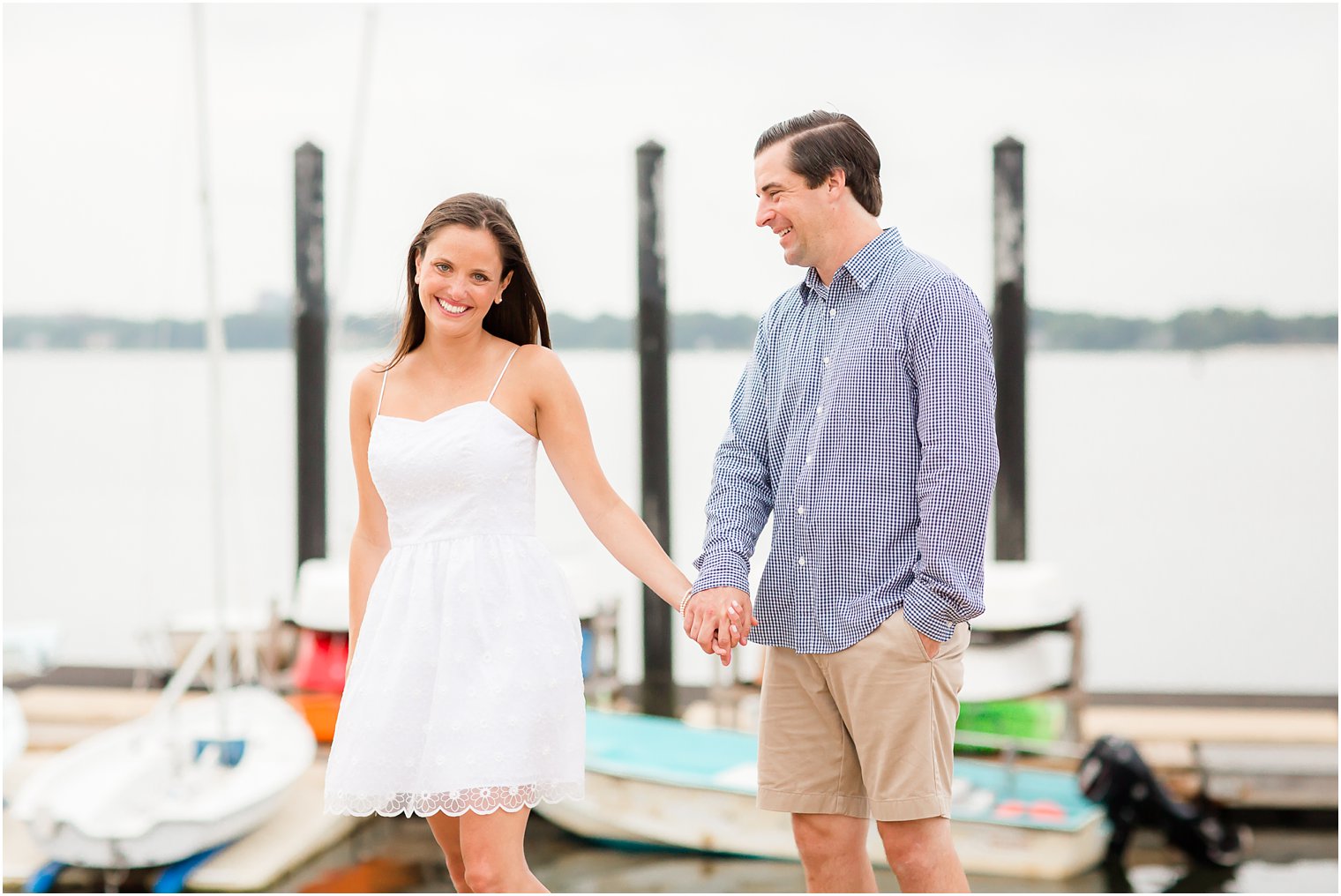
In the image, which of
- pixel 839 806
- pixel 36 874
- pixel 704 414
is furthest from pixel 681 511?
pixel 839 806

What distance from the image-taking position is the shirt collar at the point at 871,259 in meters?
2.22

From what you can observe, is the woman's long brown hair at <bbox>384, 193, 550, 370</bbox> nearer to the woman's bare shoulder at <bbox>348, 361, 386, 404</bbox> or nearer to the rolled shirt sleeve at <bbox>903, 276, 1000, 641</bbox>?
the woman's bare shoulder at <bbox>348, 361, 386, 404</bbox>

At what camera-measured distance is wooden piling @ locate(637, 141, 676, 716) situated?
5855 millimetres

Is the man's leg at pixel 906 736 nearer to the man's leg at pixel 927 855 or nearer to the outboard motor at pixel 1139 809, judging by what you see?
the man's leg at pixel 927 855

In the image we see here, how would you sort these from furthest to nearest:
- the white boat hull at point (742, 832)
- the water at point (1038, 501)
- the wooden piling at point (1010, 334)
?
1. the water at point (1038, 501)
2. the wooden piling at point (1010, 334)
3. the white boat hull at point (742, 832)

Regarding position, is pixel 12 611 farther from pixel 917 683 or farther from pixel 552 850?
pixel 917 683

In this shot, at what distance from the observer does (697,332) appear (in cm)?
893

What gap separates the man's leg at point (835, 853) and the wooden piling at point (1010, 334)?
139 inches

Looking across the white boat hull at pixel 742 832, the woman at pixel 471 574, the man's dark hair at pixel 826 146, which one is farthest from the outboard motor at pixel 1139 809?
the man's dark hair at pixel 826 146

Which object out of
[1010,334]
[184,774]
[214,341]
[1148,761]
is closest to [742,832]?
[1148,761]

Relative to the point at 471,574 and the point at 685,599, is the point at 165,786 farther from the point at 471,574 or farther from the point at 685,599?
the point at 685,599

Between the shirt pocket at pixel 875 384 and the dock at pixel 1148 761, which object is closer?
the shirt pocket at pixel 875 384

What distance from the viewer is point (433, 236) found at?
2.21m

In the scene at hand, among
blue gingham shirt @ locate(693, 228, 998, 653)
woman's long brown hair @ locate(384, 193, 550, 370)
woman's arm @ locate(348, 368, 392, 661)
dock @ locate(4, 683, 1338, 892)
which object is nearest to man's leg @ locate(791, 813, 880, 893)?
blue gingham shirt @ locate(693, 228, 998, 653)
